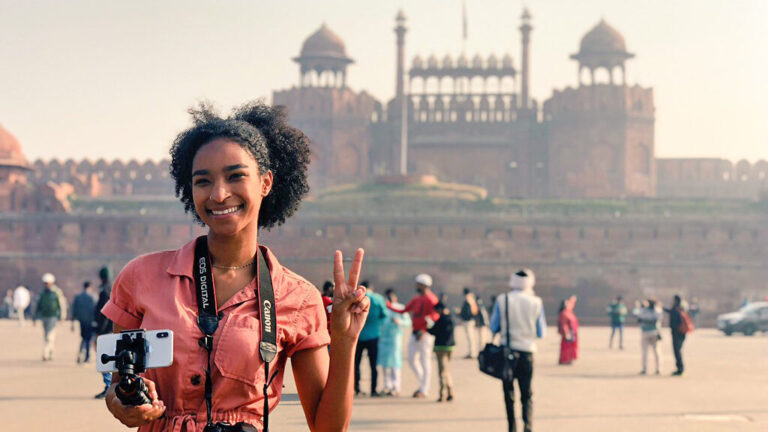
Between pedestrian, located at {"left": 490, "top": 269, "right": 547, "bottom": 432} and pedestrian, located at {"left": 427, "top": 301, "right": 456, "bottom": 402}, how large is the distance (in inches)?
86.5

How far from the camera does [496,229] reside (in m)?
37.1

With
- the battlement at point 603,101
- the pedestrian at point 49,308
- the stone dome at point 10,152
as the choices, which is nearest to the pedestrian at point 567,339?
the pedestrian at point 49,308

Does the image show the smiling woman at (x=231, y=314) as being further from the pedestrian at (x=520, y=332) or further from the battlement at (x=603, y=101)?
the battlement at (x=603, y=101)

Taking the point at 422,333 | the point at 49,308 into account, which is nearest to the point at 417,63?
the point at 49,308

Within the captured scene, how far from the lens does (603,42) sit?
156ft

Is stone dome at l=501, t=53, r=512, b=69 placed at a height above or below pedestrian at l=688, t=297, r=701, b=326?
above

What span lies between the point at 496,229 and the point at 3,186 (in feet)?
55.8

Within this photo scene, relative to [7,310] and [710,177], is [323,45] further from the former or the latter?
[7,310]

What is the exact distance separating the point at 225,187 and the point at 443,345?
7856mm

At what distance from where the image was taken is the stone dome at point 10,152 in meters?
43.8

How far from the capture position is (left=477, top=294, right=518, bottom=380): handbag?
24.7ft

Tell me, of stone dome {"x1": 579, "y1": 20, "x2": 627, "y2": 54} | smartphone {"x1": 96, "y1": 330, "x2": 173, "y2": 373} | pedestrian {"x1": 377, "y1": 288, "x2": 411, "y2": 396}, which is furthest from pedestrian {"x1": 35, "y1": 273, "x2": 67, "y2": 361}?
stone dome {"x1": 579, "y1": 20, "x2": 627, "y2": 54}

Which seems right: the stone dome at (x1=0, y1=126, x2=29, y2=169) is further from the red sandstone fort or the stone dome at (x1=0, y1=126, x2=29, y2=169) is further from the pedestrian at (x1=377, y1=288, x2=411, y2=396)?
the pedestrian at (x1=377, y1=288, x2=411, y2=396)

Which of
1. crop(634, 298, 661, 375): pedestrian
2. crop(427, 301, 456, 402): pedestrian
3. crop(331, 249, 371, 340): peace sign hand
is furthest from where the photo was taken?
crop(634, 298, 661, 375): pedestrian
